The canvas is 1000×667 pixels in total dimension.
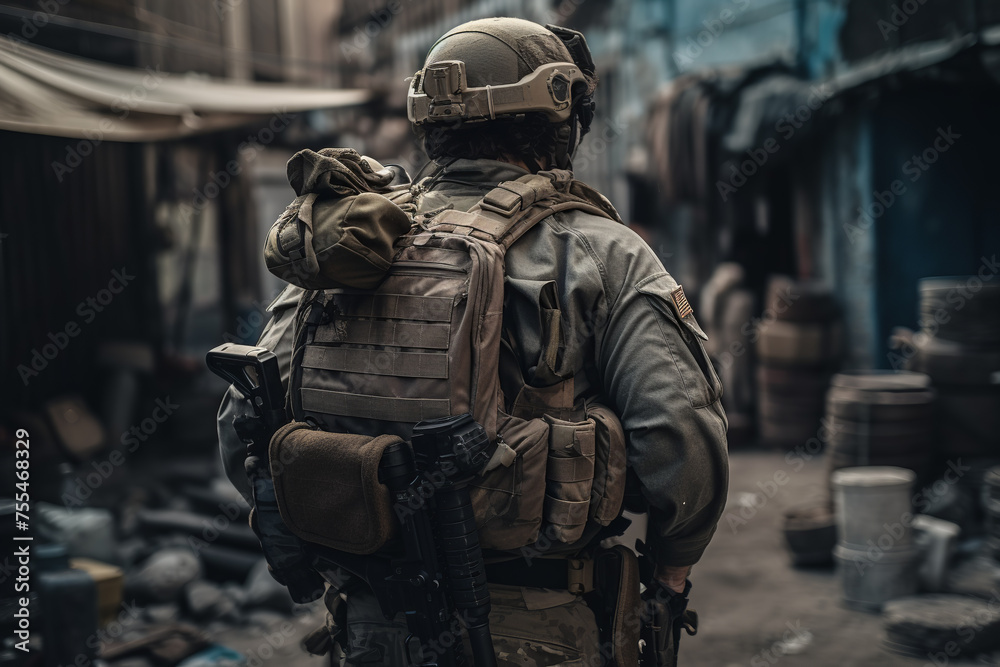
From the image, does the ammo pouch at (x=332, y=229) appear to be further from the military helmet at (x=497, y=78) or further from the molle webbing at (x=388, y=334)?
the military helmet at (x=497, y=78)

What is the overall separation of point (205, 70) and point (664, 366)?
9513 mm

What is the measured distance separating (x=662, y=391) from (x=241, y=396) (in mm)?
1066

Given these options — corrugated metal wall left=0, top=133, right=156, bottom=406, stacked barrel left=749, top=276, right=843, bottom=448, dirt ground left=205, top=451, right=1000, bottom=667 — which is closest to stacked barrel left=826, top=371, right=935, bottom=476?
dirt ground left=205, top=451, right=1000, bottom=667

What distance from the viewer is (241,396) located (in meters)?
2.25

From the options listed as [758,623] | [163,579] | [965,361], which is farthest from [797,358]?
[163,579]

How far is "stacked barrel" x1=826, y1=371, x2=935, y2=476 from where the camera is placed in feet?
17.6

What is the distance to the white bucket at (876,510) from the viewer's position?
15.5ft

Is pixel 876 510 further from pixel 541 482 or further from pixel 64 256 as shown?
pixel 64 256

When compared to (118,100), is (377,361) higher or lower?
lower

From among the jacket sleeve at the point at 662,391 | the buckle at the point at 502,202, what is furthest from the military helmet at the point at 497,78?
the jacket sleeve at the point at 662,391

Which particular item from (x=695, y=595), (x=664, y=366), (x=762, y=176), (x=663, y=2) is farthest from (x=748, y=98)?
(x=664, y=366)

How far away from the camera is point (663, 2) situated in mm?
9375

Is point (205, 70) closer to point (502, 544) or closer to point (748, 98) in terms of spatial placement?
point (748, 98)

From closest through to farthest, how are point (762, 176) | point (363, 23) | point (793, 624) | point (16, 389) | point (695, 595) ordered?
point (793, 624) → point (695, 595) → point (16, 389) → point (762, 176) → point (363, 23)
